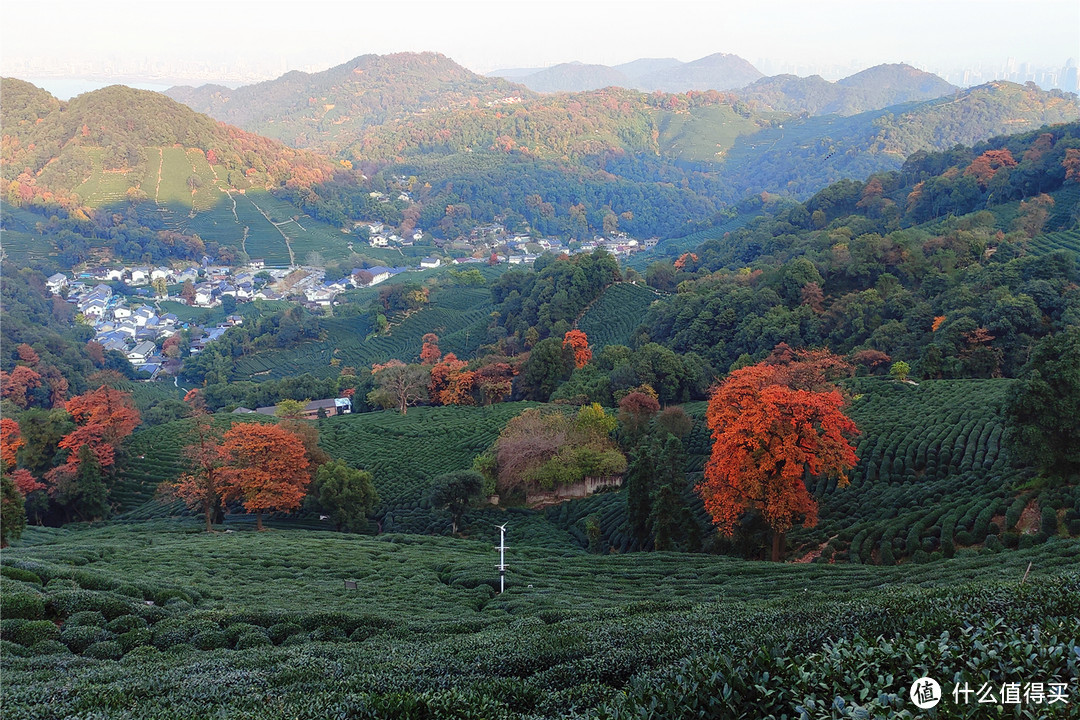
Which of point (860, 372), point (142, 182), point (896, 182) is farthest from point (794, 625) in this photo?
point (142, 182)

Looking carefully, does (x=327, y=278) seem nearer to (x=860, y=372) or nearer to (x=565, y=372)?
(x=565, y=372)

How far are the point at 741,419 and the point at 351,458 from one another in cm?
1917

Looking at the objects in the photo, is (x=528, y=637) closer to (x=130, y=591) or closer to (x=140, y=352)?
(x=130, y=591)

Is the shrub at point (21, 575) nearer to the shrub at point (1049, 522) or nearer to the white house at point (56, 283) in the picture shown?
the shrub at point (1049, 522)

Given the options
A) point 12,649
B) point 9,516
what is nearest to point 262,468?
point 9,516

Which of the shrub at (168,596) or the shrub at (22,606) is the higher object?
the shrub at (22,606)

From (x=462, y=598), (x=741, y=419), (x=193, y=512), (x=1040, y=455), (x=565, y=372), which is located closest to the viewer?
(x=462, y=598)

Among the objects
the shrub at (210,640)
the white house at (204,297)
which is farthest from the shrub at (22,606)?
the white house at (204,297)

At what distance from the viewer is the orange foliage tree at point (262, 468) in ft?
Result: 73.4

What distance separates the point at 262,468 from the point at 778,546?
16087 mm

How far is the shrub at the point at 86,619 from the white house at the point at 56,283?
76.4 meters

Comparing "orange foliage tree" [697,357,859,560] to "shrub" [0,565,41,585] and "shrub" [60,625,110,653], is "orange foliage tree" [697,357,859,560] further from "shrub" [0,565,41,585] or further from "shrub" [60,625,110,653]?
"shrub" [0,565,41,585]

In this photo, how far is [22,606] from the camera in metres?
9.53

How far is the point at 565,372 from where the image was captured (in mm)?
38656
